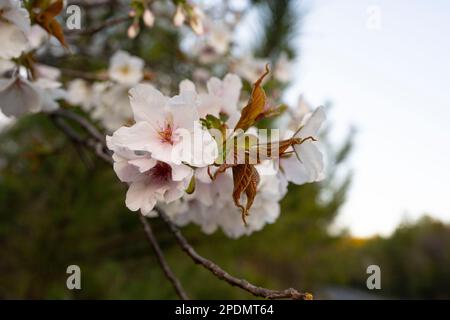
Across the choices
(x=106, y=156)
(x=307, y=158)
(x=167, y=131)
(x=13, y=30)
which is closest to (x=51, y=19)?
(x=13, y=30)

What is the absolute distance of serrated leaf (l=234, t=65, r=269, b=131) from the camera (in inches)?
19.3

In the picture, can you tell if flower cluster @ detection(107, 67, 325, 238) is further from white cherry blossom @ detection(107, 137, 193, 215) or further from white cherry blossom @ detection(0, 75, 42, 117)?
white cherry blossom @ detection(0, 75, 42, 117)

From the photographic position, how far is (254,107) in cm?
50

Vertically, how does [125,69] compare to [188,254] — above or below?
above

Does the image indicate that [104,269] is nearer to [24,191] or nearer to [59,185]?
[59,185]

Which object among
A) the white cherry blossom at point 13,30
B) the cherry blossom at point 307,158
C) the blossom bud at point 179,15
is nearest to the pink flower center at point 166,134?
the cherry blossom at point 307,158

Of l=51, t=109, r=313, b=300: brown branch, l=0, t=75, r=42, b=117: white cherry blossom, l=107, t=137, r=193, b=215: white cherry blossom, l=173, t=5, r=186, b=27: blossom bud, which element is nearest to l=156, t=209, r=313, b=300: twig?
l=51, t=109, r=313, b=300: brown branch

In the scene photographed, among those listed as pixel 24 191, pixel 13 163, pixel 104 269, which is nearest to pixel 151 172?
pixel 104 269

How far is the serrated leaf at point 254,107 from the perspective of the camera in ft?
1.61

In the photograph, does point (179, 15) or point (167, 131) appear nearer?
point (167, 131)

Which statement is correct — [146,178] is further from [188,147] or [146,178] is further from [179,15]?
[179,15]

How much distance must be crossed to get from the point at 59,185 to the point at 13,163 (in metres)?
0.70

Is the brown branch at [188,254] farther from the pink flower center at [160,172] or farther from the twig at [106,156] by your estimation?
the pink flower center at [160,172]

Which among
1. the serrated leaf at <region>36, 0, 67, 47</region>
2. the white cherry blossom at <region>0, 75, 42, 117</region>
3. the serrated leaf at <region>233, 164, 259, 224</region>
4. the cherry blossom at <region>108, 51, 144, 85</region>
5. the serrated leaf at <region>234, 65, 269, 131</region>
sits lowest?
the serrated leaf at <region>233, 164, 259, 224</region>
